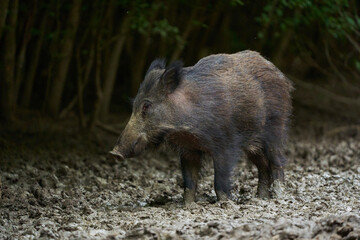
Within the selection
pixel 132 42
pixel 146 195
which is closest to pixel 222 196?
pixel 146 195

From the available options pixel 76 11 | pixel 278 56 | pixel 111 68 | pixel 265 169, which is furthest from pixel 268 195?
pixel 278 56

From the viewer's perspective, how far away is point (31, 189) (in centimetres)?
691

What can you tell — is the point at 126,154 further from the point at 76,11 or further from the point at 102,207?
the point at 76,11

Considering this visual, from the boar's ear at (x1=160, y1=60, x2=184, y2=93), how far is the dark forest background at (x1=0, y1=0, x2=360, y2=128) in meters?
2.60

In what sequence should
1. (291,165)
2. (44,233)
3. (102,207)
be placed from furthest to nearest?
1. (291,165)
2. (102,207)
3. (44,233)

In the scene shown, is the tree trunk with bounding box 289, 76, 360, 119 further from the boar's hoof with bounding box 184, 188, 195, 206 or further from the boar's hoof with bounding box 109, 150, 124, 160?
the boar's hoof with bounding box 109, 150, 124, 160

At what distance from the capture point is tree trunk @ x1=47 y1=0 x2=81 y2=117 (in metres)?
10.4

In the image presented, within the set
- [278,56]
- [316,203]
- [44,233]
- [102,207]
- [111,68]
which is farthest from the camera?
[278,56]

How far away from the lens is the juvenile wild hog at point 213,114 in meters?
6.13

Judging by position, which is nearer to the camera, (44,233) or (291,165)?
(44,233)

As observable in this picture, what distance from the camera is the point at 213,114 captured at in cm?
619

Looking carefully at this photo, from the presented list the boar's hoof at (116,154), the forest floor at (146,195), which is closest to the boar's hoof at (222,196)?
the forest floor at (146,195)

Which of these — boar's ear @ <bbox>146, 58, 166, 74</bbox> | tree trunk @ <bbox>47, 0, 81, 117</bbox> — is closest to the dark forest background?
tree trunk @ <bbox>47, 0, 81, 117</bbox>

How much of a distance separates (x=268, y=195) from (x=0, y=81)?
545cm
